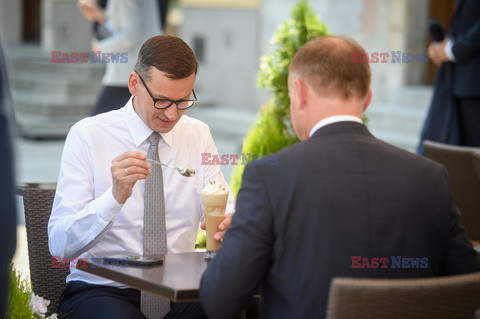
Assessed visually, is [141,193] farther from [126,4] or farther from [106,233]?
[126,4]

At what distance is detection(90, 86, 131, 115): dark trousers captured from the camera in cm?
558

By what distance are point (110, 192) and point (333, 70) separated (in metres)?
0.89

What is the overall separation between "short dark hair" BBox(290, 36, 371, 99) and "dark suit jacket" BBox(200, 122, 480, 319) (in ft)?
0.35

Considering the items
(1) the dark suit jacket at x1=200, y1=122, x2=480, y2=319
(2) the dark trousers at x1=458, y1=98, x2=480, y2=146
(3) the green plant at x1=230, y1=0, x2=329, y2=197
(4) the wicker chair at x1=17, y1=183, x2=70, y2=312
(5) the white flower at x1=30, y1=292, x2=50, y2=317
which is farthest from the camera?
(2) the dark trousers at x1=458, y1=98, x2=480, y2=146

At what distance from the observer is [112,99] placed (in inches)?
220

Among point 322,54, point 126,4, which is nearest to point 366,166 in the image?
point 322,54

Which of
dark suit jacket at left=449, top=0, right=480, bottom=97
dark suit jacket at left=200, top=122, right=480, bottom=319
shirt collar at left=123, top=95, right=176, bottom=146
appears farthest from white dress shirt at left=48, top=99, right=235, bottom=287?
dark suit jacket at left=449, top=0, right=480, bottom=97

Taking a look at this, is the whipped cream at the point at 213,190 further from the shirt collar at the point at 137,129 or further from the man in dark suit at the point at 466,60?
the man in dark suit at the point at 466,60

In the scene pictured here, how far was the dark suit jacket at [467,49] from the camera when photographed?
5.46 meters

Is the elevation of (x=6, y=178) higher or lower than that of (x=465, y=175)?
higher

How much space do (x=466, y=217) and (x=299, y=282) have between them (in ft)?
7.62

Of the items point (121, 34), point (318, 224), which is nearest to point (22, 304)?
point (318, 224)

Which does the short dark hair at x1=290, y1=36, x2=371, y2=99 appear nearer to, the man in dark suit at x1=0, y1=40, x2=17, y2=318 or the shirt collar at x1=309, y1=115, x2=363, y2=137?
the shirt collar at x1=309, y1=115, x2=363, y2=137

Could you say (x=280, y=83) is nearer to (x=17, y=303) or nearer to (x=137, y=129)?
(x=137, y=129)
